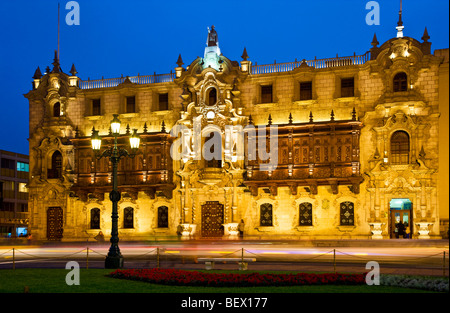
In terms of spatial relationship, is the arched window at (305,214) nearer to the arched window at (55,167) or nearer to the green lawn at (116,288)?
the arched window at (55,167)

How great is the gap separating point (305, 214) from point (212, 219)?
6.60m

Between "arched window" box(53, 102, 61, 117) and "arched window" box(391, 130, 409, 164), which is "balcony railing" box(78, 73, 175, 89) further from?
"arched window" box(391, 130, 409, 164)

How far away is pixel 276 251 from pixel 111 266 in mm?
10645

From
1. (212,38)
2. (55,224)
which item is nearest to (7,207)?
(55,224)

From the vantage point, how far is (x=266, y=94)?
4012 cm

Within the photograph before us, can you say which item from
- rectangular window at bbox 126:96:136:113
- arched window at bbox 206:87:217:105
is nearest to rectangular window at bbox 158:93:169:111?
rectangular window at bbox 126:96:136:113

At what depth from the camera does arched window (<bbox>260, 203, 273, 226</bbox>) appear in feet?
128

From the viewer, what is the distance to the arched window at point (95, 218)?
140 ft

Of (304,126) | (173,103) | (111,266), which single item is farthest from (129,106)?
(111,266)

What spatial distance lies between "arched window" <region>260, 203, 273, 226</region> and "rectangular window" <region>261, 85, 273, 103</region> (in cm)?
728

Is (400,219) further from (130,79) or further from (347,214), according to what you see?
(130,79)

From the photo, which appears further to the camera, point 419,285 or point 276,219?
point 276,219

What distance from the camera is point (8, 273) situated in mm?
21531
